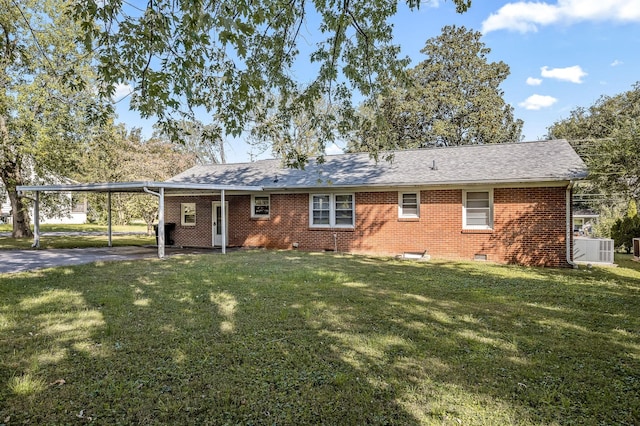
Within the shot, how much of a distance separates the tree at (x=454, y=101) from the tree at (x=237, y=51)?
21.6 m

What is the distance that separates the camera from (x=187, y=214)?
17.8 metres

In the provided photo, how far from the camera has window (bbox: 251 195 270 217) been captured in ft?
53.1

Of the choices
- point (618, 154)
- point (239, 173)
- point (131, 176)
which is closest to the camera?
point (618, 154)

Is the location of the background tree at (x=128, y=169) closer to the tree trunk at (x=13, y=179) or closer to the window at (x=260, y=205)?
the tree trunk at (x=13, y=179)

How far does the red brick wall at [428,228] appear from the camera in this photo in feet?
38.9

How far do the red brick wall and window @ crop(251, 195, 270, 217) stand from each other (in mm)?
191

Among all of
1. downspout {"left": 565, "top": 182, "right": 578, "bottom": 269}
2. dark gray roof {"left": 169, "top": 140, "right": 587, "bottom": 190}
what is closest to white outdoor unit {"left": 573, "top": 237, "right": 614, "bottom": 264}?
downspout {"left": 565, "top": 182, "right": 578, "bottom": 269}

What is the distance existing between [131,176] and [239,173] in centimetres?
1260

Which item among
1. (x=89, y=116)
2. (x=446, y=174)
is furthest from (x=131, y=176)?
(x=89, y=116)

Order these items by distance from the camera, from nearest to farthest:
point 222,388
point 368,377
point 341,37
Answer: point 222,388 → point 368,377 → point 341,37

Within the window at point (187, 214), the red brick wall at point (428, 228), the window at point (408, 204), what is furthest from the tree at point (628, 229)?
the window at point (187, 214)

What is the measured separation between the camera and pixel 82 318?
544 centimetres

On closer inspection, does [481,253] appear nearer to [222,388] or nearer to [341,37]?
[341,37]

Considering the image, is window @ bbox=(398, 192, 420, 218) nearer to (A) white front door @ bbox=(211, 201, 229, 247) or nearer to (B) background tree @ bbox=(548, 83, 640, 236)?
(B) background tree @ bbox=(548, 83, 640, 236)
